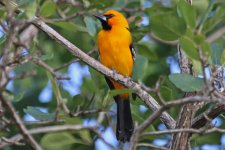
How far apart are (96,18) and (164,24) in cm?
262

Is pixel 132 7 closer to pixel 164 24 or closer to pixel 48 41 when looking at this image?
pixel 48 41

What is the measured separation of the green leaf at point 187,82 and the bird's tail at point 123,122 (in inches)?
69.7

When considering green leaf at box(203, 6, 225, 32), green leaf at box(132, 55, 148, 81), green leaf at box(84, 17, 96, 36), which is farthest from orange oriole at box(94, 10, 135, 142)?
green leaf at box(203, 6, 225, 32)

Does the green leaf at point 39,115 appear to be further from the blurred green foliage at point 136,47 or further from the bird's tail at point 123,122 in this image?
the bird's tail at point 123,122

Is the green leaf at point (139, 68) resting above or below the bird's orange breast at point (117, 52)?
above

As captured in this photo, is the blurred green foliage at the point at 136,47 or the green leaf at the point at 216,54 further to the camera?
the green leaf at the point at 216,54

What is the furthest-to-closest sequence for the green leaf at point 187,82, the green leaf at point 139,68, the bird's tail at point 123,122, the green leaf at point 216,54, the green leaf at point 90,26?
the bird's tail at point 123,122
the green leaf at point 90,26
the green leaf at point 216,54
the green leaf at point 139,68
the green leaf at point 187,82

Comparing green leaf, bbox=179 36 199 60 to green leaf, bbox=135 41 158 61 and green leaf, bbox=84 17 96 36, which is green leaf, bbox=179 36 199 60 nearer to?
green leaf, bbox=84 17 96 36

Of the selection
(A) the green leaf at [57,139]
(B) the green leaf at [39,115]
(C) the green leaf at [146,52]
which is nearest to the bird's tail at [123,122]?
(C) the green leaf at [146,52]

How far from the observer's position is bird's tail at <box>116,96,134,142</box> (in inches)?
193

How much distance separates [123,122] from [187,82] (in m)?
2.13

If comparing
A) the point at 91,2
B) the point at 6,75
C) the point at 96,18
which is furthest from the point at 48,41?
the point at 6,75

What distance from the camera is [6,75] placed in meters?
2.39

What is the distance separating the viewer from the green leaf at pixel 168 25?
2.92 meters
